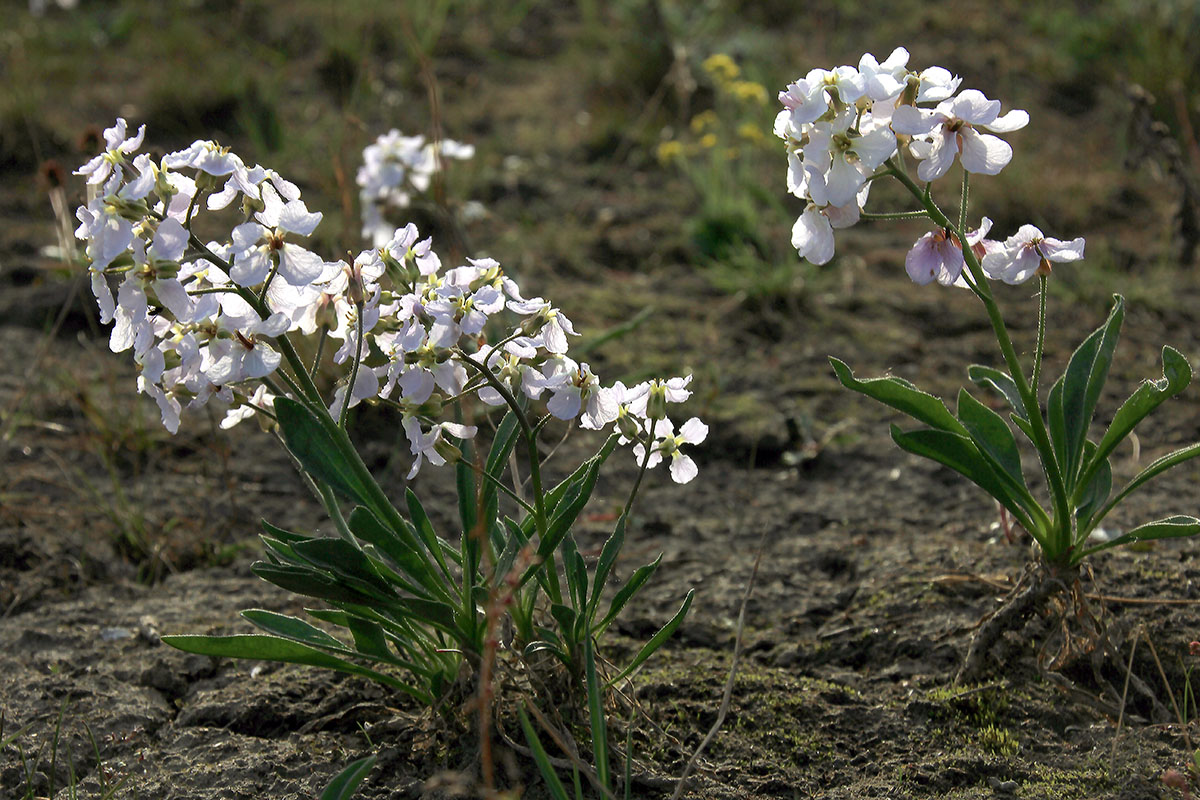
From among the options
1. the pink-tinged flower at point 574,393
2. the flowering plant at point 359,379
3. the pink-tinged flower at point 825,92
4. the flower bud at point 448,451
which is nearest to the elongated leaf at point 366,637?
the flowering plant at point 359,379

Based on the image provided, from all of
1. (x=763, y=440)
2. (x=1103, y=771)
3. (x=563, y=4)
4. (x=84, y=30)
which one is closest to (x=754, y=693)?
(x=1103, y=771)

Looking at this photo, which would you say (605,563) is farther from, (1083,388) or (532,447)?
(1083,388)

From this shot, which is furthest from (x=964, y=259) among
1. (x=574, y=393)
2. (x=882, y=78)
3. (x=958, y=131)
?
(x=574, y=393)

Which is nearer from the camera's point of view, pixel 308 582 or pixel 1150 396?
→ pixel 308 582

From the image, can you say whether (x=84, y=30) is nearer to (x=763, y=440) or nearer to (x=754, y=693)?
(x=763, y=440)

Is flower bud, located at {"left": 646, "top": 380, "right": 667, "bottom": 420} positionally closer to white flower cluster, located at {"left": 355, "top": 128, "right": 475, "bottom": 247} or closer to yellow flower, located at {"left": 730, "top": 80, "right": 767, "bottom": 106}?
white flower cluster, located at {"left": 355, "top": 128, "right": 475, "bottom": 247}
